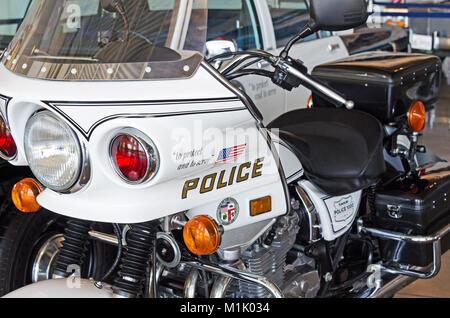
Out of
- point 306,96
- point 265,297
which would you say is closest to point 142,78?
point 265,297

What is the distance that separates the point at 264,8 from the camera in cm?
387

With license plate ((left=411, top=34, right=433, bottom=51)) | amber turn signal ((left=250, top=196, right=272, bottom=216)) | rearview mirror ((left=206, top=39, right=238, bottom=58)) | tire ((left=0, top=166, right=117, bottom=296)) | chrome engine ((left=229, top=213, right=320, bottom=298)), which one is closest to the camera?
amber turn signal ((left=250, top=196, right=272, bottom=216))

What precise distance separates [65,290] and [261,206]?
25.8 inches

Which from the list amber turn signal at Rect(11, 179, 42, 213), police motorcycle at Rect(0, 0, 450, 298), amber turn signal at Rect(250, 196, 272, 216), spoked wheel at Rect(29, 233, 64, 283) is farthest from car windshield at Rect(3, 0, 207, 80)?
spoked wheel at Rect(29, 233, 64, 283)

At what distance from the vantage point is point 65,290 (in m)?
1.87

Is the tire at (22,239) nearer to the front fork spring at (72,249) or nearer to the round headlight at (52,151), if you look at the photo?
the front fork spring at (72,249)

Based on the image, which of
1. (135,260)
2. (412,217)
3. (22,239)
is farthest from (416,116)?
(22,239)

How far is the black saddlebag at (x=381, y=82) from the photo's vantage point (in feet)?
8.48

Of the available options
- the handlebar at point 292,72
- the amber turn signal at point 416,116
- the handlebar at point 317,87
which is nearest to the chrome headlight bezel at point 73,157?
the handlebar at point 292,72

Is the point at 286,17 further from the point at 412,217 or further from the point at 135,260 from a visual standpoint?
the point at 135,260

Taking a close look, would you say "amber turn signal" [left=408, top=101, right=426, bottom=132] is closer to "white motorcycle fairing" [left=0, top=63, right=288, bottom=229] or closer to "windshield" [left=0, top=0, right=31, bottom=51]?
"white motorcycle fairing" [left=0, top=63, right=288, bottom=229]

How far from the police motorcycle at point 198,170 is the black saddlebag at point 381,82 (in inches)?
1.1

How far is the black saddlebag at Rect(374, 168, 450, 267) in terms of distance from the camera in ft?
8.04

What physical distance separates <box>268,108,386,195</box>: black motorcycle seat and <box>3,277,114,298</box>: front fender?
816 mm
